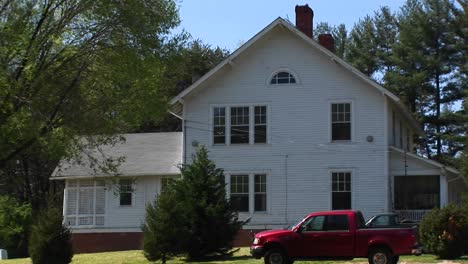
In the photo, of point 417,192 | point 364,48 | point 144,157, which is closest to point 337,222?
point 417,192

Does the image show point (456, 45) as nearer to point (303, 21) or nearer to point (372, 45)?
point (372, 45)

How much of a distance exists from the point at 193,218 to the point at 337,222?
5.97 m

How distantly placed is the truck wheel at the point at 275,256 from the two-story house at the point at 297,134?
36.1 ft

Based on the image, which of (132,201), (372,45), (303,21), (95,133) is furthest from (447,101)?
(95,133)

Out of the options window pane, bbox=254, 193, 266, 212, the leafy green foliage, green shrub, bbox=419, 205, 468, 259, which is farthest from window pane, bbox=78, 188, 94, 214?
green shrub, bbox=419, 205, 468, 259

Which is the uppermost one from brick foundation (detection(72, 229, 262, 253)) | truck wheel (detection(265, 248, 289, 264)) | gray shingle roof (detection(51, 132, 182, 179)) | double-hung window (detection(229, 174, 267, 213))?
gray shingle roof (detection(51, 132, 182, 179))

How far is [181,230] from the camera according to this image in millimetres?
24359

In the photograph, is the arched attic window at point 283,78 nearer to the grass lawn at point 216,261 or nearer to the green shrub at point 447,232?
the grass lawn at point 216,261

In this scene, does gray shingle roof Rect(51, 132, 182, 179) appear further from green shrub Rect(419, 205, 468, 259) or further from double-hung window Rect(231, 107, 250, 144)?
green shrub Rect(419, 205, 468, 259)


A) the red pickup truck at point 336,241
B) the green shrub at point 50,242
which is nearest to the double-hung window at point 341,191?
the red pickup truck at point 336,241

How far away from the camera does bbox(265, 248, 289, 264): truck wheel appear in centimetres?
2133

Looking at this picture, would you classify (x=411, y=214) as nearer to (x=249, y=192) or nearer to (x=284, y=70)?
(x=249, y=192)

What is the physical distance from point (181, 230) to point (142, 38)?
659 centimetres

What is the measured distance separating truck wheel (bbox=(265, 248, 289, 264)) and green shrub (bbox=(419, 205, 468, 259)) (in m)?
5.39
